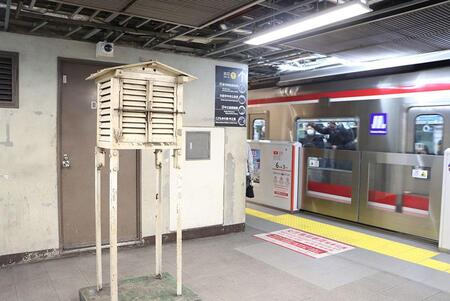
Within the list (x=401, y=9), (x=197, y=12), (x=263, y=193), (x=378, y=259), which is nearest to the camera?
(x=401, y=9)

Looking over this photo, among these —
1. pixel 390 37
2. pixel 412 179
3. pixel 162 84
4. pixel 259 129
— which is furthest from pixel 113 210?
pixel 259 129

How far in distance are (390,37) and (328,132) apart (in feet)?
9.42

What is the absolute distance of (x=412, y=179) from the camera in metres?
5.27

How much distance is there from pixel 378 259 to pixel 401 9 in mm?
2942

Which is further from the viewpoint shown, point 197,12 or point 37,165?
point 37,165

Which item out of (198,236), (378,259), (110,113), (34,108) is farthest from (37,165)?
(378,259)

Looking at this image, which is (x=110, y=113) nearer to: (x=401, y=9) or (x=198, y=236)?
(x=401, y=9)

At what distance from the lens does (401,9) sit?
3.03 metres

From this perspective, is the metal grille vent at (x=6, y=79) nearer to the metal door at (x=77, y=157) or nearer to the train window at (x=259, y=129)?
the metal door at (x=77, y=157)

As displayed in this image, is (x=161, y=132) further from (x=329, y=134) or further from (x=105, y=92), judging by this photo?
(x=329, y=134)

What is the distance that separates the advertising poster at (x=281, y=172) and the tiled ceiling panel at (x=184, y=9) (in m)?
4.08

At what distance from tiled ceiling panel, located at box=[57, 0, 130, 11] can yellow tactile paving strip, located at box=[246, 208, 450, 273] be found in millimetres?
4175

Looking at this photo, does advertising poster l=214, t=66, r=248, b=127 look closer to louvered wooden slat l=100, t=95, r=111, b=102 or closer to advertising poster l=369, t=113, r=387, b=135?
advertising poster l=369, t=113, r=387, b=135

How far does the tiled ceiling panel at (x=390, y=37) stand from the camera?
10.5 ft
